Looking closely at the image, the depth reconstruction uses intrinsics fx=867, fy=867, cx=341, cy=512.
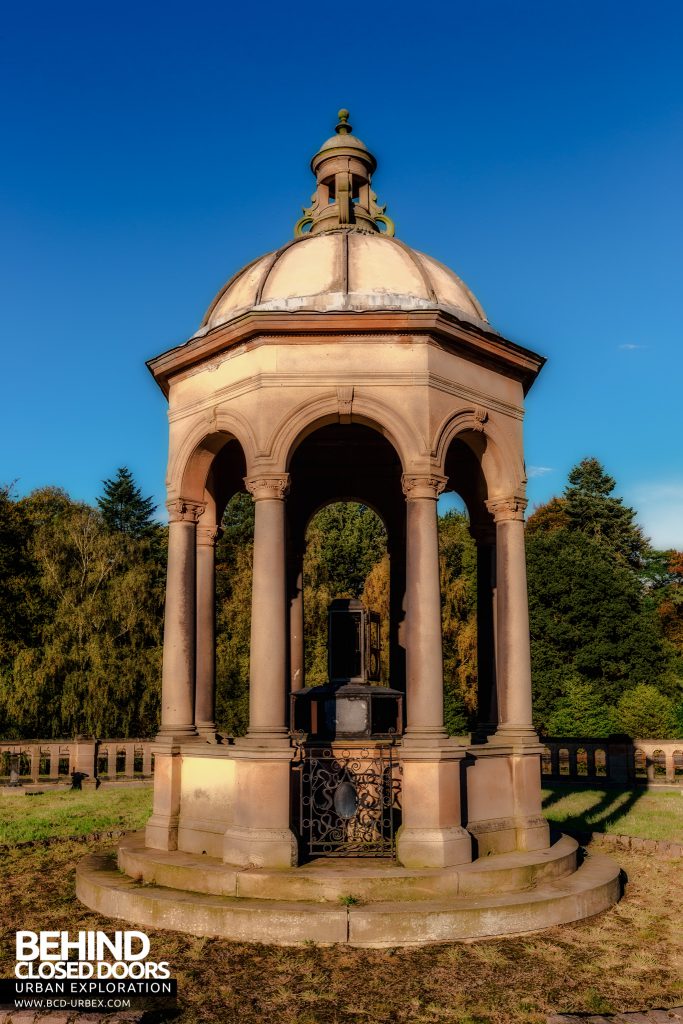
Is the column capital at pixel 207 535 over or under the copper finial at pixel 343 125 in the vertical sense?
under

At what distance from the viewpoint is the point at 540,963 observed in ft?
26.1

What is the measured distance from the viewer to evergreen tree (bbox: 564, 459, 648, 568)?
5728 centimetres

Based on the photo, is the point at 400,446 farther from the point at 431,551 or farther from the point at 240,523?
the point at 240,523

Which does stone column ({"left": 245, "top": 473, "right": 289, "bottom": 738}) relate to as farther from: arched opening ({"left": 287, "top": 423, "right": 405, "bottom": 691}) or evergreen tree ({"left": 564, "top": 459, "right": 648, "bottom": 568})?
evergreen tree ({"left": 564, "top": 459, "right": 648, "bottom": 568})

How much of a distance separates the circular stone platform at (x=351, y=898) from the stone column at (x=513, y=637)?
189 cm

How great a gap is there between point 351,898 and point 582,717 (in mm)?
30689

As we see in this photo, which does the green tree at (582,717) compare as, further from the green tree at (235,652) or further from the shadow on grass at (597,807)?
the green tree at (235,652)

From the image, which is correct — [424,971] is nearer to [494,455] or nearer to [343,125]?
[494,455]

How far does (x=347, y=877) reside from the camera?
9062 millimetres

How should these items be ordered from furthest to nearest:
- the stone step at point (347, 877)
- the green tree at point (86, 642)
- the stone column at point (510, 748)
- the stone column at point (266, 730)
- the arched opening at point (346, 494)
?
the green tree at point (86, 642) → the arched opening at point (346, 494) → the stone column at point (510, 748) → the stone column at point (266, 730) → the stone step at point (347, 877)

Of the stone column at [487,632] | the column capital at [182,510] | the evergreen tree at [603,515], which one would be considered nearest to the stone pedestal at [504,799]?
the stone column at [487,632]

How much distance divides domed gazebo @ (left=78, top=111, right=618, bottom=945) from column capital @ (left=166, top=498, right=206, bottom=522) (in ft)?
0.16

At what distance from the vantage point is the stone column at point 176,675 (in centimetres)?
1139

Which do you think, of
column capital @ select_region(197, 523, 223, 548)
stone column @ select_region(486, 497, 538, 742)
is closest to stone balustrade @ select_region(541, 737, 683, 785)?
stone column @ select_region(486, 497, 538, 742)
